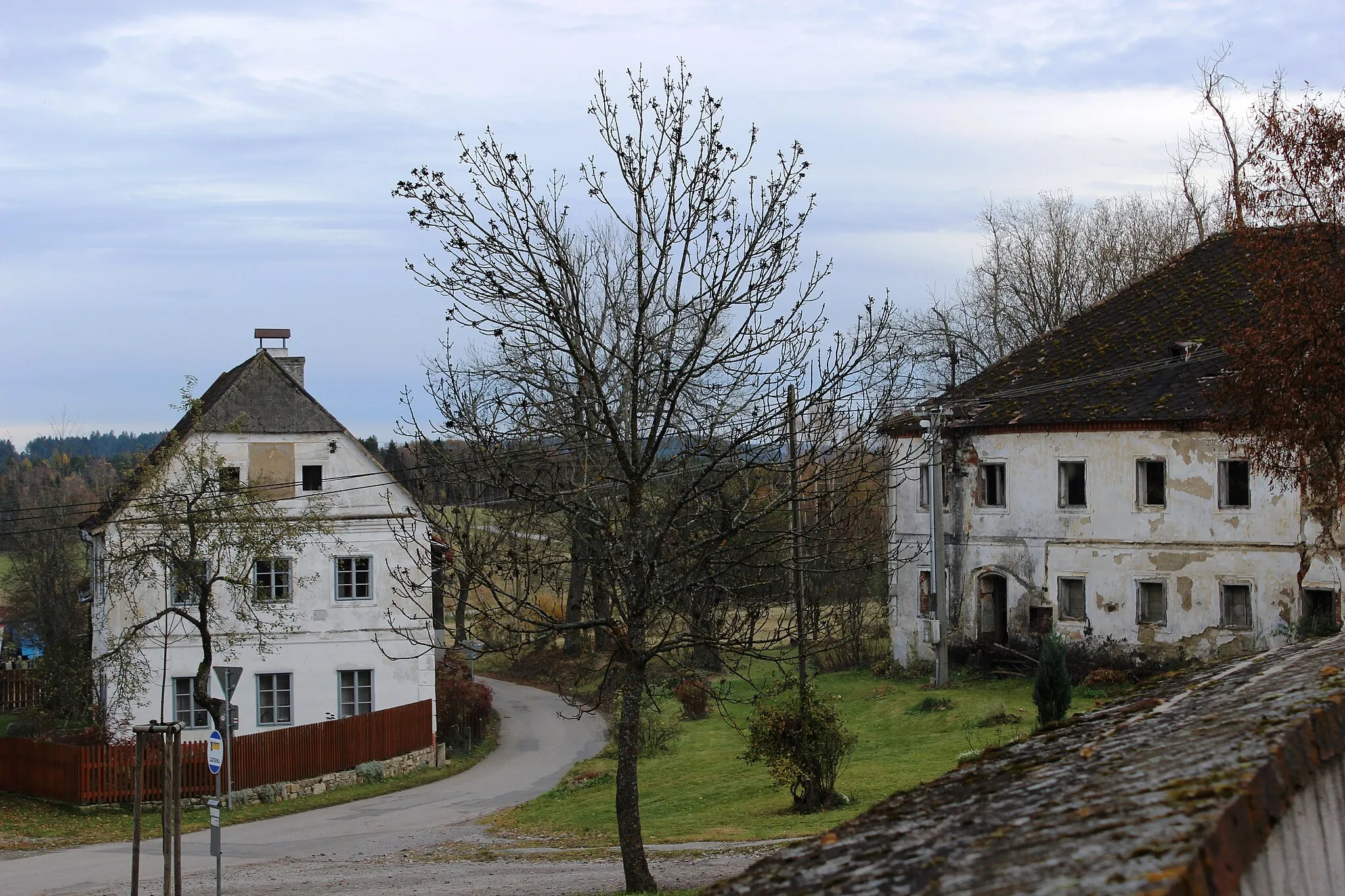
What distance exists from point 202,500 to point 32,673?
53.9 ft

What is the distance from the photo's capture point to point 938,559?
3275cm

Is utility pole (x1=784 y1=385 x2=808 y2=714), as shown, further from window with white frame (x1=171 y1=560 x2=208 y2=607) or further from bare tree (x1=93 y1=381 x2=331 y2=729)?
window with white frame (x1=171 y1=560 x2=208 y2=607)

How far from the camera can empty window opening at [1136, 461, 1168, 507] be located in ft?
98.6

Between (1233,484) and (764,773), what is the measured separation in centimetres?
1307

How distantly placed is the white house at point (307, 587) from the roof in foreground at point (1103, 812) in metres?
28.7

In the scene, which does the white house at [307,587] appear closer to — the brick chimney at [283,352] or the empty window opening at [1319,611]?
Answer: the brick chimney at [283,352]

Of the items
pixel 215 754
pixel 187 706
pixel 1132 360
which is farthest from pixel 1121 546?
pixel 187 706

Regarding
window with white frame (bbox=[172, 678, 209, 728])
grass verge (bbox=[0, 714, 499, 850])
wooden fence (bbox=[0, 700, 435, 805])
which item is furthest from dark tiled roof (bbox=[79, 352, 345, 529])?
grass verge (bbox=[0, 714, 499, 850])

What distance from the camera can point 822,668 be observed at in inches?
1581

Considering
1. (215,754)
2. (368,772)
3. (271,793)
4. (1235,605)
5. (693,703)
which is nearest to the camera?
(215,754)

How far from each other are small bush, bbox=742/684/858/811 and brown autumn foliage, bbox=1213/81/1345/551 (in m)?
7.39

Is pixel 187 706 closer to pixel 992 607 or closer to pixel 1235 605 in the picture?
pixel 992 607

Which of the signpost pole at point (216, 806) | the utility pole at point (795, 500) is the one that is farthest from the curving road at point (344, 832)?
the utility pole at point (795, 500)

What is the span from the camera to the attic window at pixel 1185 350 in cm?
3052
